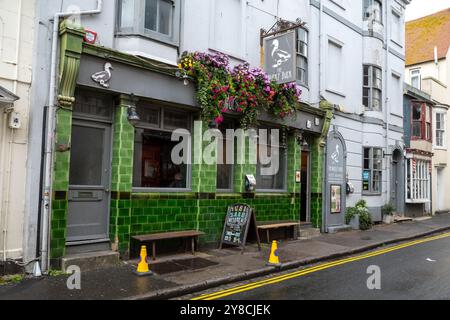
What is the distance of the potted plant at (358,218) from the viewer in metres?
15.2

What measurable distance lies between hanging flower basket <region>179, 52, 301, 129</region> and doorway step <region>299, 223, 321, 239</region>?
386 centimetres

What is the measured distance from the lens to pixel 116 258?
807 centimetres

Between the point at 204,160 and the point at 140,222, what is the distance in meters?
2.26

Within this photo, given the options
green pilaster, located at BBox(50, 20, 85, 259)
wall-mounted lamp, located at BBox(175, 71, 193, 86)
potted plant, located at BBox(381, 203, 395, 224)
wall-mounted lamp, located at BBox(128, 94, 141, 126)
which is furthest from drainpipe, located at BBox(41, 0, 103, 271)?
potted plant, located at BBox(381, 203, 395, 224)

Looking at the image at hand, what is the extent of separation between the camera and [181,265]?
8320 millimetres

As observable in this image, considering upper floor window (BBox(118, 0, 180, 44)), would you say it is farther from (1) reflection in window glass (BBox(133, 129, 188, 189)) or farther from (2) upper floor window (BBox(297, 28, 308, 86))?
(2) upper floor window (BBox(297, 28, 308, 86))

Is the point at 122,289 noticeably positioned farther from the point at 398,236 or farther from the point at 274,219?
the point at 398,236

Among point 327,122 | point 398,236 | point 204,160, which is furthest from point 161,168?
point 398,236

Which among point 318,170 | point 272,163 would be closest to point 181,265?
point 272,163

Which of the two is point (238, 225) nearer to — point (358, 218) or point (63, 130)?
point (63, 130)

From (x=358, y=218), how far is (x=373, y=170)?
8.36 feet

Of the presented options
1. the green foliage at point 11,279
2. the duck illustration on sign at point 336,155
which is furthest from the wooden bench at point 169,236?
the duck illustration on sign at point 336,155

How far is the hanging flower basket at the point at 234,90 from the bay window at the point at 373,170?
20.5ft

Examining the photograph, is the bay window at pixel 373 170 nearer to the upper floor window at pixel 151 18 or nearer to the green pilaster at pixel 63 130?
the upper floor window at pixel 151 18
